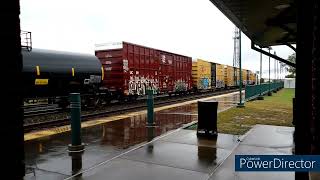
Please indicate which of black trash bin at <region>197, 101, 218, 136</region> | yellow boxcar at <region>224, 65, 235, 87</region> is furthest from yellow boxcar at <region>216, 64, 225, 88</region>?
black trash bin at <region>197, 101, 218, 136</region>

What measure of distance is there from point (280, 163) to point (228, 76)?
4711cm

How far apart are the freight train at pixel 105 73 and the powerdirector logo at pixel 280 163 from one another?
4.86 meters

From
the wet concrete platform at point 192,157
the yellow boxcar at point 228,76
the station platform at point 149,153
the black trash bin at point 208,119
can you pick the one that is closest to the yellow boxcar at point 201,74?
the yellow boxcar at point 228,76

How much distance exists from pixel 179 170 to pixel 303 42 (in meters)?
3.87

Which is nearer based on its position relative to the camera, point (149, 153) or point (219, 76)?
point (149, 153)

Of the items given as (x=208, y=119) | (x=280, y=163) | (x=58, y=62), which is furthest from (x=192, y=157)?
(x=58, y=62)

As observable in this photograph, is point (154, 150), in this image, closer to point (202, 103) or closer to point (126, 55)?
point (202, 103)

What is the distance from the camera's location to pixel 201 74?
114 feet

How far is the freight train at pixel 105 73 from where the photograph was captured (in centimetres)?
1330

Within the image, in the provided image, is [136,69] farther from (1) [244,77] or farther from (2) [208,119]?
(1) [244,77]

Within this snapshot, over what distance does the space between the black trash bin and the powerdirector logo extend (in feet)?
16.3

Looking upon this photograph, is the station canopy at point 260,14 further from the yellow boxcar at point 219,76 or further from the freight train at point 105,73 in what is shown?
the yellow boxcar at point 219,76

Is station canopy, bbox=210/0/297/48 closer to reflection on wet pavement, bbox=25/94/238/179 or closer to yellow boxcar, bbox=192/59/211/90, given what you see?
reflection on wet pavement, bbox=25/94/238/179

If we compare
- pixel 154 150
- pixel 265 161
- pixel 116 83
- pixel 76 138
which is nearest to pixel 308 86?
pixel 265 161
